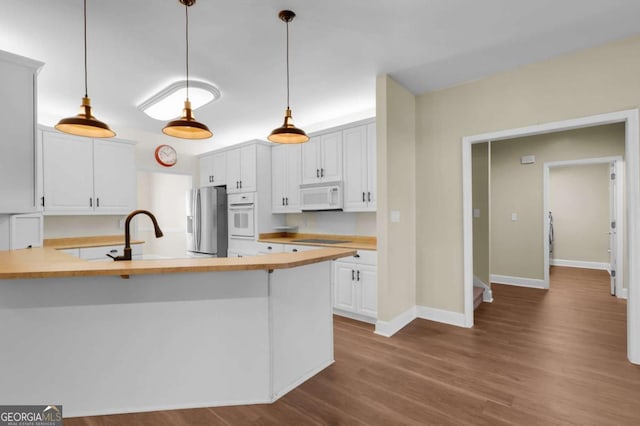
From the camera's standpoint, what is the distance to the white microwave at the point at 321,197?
12.9ft

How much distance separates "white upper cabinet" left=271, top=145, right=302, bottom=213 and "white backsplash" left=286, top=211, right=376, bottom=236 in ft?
1.23

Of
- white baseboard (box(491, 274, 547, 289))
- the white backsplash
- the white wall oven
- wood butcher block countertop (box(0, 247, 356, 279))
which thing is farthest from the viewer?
white baseboard (box(491, 274, 547, 289))

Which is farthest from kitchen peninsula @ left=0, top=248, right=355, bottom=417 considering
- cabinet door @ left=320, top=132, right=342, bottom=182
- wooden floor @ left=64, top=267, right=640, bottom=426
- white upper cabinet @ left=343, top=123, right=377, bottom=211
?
cabinet door @ left=320, top=132, right=342, bottom=182

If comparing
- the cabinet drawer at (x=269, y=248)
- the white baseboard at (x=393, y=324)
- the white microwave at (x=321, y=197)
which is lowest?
the white baseboard at (x=393, y=324)

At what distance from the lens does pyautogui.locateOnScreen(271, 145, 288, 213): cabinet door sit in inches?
184

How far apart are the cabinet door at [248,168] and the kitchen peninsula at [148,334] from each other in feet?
9.54

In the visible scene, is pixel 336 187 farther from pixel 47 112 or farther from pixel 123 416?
pixel 47 112

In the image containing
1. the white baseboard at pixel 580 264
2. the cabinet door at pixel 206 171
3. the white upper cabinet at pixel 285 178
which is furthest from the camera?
the white baseboard at pixel 580 264

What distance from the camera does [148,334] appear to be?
6.05ft

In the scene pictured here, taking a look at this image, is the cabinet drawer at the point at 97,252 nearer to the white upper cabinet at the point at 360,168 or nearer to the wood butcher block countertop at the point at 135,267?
the wood butcher block countertop at the point at 135,267

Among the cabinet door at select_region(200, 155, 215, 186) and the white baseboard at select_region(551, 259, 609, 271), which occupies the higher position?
the cabinet door at select_region(200, 155, 215, 186)

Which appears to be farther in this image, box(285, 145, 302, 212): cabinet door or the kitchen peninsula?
box(285, 145, 302, 212): cabinet door

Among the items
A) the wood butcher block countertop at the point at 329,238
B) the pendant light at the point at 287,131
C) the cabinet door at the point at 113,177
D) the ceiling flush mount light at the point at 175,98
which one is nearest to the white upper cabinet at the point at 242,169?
the wood butcher block countertop at the point at 329,238

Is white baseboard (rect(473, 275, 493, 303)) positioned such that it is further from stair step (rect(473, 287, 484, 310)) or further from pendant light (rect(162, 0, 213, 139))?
pendant light (rect(162, 0, 213, 139))
